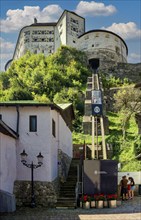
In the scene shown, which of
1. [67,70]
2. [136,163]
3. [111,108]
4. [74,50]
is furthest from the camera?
[74,50]

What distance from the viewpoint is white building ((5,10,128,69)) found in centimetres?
8275

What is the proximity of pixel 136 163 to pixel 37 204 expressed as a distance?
1267 cm

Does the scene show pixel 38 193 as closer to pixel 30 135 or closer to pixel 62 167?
pixel 30 135

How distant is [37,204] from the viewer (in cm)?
1994

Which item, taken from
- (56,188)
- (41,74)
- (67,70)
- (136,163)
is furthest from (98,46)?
(56,188)

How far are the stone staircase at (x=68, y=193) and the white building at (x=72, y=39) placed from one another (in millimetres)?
59320

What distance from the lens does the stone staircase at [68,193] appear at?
19656mm

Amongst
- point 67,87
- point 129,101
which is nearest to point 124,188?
point 129,101

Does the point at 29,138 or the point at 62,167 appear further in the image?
the point at 62,167

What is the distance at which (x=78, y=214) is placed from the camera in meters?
17.3

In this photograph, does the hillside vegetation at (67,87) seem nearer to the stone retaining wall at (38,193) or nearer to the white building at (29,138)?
the white building at (29,138)

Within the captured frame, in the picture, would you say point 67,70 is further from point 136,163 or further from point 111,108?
point 136,163

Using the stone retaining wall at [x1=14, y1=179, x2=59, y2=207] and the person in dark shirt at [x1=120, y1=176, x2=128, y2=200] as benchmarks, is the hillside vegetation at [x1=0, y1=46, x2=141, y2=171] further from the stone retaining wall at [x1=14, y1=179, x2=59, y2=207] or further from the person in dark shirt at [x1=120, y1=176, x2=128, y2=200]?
the stone retaining wall at [x1=14, y1=179, x2=59, y2=207]

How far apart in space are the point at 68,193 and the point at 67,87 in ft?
151
